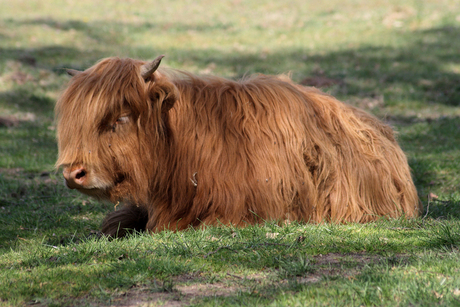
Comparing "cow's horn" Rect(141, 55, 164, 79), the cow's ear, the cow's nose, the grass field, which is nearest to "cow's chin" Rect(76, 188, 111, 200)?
the cow's nose

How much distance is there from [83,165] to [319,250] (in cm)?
200

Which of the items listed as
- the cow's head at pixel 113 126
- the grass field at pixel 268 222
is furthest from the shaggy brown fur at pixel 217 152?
the grass field at pixel 268 222

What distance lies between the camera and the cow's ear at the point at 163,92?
4.58 meters

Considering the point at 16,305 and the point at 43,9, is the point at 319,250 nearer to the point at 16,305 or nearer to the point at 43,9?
the point at 16,305

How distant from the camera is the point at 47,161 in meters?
8.61

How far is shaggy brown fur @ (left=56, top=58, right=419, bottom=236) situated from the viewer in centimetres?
445

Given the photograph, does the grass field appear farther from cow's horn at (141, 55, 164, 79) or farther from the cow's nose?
cow's horn at (141, 55, 164, 79)

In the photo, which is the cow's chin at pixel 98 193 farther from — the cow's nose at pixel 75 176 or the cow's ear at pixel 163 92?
the cow's ear at pixel 163 92

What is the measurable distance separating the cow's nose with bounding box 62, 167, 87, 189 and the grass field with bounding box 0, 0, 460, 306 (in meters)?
0.49

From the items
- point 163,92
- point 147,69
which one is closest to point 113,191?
point 163,92

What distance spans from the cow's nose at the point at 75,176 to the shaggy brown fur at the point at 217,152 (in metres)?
0.01

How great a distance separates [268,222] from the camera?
466 cm

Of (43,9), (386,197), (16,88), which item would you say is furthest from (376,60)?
Answer: (43,9)

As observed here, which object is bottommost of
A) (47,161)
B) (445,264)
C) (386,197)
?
(47,161)
